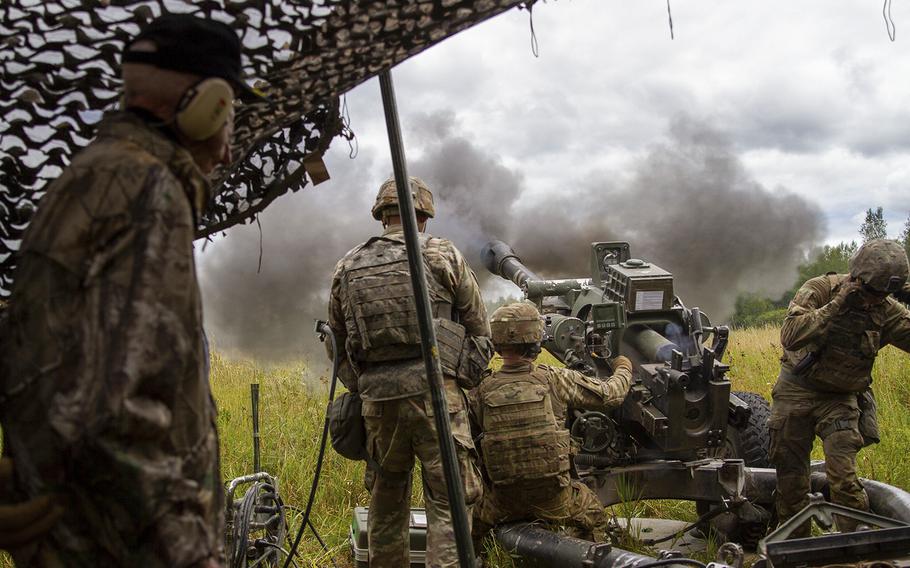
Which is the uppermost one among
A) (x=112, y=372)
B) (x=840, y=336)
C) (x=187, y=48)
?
(x=840, y=336)

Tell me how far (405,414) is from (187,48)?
110 inches

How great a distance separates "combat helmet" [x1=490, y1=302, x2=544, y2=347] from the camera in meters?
5.15

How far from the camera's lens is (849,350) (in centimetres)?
571

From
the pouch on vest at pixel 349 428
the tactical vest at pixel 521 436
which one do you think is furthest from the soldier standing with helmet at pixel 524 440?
the pouch on vest at pixel 349 428

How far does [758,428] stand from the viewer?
272 inches

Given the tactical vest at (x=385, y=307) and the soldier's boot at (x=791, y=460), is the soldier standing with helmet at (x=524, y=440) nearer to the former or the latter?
the tactical vest at (x=385, y=307)

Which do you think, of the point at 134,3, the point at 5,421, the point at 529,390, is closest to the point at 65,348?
the point at 5,421

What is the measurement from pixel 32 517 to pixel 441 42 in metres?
1.51

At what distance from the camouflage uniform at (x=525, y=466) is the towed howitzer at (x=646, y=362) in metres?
1.07

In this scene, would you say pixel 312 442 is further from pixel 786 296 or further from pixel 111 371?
pixel 786 296

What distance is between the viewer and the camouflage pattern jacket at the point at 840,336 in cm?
567

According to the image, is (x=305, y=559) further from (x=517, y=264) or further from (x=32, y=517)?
(x=32, y=517)

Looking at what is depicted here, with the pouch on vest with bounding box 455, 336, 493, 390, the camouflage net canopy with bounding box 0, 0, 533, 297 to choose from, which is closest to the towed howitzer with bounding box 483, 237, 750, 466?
the pouch on vest with bounding box 455, 336, 493, 390

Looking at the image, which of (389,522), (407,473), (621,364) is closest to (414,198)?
(407,473)
